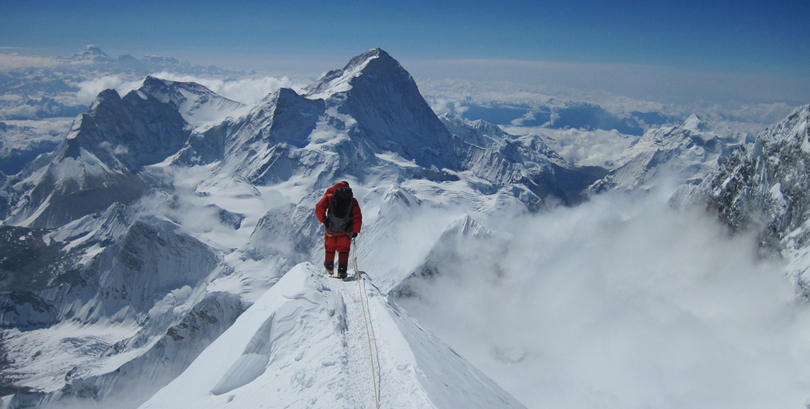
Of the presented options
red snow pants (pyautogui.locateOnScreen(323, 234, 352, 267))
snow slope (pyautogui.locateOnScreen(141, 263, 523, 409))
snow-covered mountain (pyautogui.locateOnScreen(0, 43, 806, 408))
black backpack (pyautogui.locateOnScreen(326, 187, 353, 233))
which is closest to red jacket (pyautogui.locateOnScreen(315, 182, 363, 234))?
black backpack (pyautogui.locateOnScreen(326, 187, 353, 233))

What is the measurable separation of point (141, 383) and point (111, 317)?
237ft

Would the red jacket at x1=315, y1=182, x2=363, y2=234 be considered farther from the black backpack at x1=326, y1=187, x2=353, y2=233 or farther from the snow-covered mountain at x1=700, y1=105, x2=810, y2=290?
the snow-covered mountain at x1=700, y1=105, x2=810, y2=290

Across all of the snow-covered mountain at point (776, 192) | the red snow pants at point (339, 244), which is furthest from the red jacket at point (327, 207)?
the snow-covered mountain at point (776, 192)

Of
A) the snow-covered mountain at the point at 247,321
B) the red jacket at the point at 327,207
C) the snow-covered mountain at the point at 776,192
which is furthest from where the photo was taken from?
the snow-covered mountain at the point at 776,192

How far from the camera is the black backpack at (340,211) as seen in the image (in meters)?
19.0

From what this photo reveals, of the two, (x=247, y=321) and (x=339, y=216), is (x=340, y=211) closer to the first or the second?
(x=339, y=216)

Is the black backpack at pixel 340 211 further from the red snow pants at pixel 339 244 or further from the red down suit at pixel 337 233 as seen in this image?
the red snow pants at pixel 339 244

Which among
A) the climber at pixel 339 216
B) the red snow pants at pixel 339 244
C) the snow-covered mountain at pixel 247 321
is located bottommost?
the snow-covered mountain at pixel 247 321

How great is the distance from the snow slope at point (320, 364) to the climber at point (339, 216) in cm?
255

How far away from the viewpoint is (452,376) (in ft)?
49.0

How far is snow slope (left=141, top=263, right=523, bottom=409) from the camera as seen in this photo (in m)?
11.6

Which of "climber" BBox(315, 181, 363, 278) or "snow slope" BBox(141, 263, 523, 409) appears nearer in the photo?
"snow slope" BBox(141, 263, 523, 409)

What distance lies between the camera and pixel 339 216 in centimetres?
1928

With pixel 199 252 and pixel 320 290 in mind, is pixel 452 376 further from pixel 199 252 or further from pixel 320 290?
pixel 199 252
